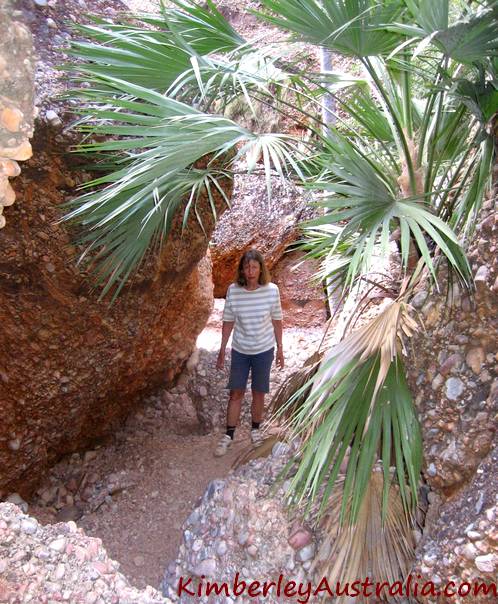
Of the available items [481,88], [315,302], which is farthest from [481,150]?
[315,302]

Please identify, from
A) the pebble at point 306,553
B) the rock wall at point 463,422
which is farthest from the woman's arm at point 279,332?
the pebble at point 306,553

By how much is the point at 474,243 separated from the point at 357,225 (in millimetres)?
546

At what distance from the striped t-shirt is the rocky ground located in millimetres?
734

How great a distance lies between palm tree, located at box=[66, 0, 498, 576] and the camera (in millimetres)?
2422

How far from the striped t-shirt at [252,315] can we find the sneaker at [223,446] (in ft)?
2.13

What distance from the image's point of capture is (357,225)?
2545mm

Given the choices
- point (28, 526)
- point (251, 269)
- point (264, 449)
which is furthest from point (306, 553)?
point (251, 269)

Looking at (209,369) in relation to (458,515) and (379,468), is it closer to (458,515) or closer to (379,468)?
(379,468)

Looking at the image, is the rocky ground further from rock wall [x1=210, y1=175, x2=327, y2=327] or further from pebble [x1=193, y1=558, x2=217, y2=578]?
rock wall [x1=210, y1=175, x2=327, y2=327]

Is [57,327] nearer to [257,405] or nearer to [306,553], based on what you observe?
[257,405]

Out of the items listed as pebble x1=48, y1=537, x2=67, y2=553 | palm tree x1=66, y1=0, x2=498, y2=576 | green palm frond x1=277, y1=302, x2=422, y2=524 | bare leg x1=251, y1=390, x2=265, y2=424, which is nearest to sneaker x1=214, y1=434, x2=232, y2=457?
bare leg x1=251, y1=390, x2=265, y2=424

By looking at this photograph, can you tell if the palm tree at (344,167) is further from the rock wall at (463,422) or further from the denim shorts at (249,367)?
the denim shorts at (249,367)

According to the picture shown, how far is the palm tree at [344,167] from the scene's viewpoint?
2.42 meters

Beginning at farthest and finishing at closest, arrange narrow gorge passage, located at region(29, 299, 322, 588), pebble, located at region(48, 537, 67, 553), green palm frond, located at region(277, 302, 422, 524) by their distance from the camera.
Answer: narrow gorge passage, located at region(29, 299, 322, 588) < green palm frond, located at region(277, 302, 422, 524) < pebble, located at region(48, 537, 67, 553)
